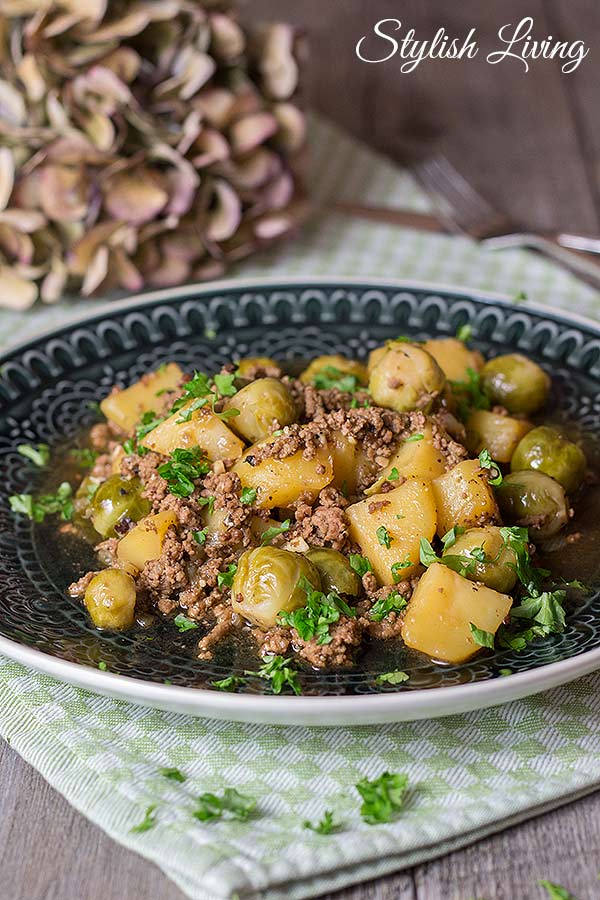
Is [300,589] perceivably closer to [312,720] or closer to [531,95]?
[312,720]

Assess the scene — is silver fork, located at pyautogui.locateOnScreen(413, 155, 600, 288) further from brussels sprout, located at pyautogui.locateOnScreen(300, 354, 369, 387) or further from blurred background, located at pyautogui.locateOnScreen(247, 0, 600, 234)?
brussels sprout, located at pyautogui.locateOnScreen(300, 354, 369, 387)

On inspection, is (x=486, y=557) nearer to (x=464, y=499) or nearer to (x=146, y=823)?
(x=464, y=499)

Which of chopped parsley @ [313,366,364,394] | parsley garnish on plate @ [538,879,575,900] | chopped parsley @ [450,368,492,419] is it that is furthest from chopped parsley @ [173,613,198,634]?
chopped parsley @ [450,368,492,419]

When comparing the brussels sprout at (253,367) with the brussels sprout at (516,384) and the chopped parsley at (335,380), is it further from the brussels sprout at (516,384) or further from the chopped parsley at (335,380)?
the brussels sprout at (516,384)

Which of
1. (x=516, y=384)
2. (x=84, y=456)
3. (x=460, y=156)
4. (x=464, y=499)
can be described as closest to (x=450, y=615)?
(x=464, y=499)

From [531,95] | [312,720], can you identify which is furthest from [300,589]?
[531,95]

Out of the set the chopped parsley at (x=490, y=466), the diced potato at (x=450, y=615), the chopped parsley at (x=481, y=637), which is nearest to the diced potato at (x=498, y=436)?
the chopped parsley at (x=490, y=466)

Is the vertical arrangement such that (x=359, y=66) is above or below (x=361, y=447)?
below
